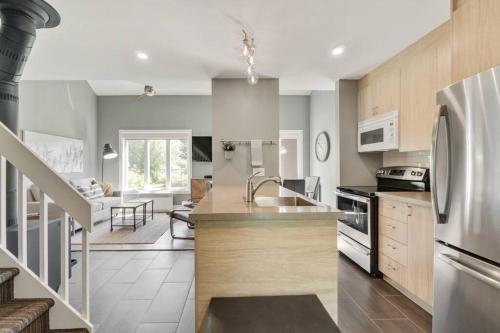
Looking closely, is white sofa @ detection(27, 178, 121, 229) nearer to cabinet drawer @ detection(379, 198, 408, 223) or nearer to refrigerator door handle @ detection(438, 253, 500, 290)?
cabinet drawer @ detection(379, 198, 408, 223)

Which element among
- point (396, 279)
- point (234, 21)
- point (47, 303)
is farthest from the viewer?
point (396, 279)

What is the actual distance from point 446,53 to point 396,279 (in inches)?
82.5

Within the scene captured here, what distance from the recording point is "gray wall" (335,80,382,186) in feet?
12.6

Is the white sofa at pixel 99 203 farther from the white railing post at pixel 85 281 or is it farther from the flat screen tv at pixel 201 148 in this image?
the white railing post at pixel 85 281

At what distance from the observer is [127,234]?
4.76 m

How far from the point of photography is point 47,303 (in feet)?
5.10

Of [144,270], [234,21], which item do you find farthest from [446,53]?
[144,270]

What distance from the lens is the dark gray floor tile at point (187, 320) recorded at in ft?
6.73

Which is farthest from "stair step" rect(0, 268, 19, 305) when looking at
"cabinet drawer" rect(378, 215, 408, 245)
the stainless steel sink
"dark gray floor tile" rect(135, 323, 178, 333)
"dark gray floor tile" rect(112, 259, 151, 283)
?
"cabinet drawer" rect(378, 215, 408, 245)

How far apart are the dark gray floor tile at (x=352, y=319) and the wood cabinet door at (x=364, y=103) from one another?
7.73ft

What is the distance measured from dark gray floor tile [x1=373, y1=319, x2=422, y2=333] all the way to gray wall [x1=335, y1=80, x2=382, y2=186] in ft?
6.43

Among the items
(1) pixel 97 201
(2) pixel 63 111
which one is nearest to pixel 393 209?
(1) pixel 97 201

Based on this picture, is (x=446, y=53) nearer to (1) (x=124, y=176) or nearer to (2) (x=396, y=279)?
(2) (x=396, y=279)

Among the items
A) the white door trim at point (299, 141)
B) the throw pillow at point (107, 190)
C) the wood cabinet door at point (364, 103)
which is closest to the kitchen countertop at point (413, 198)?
the wood cabinet door at point (364, 103)
